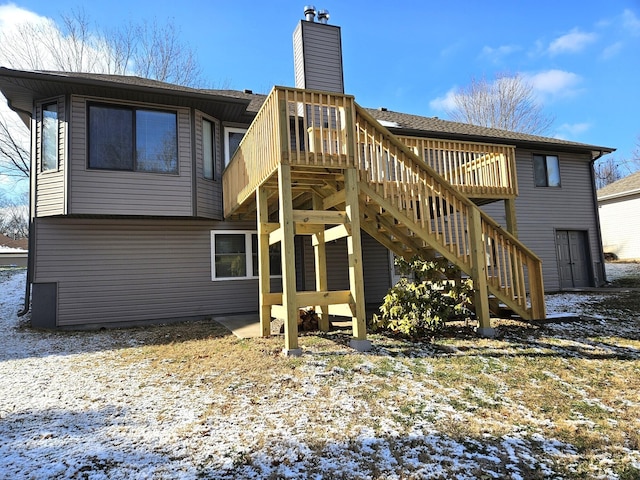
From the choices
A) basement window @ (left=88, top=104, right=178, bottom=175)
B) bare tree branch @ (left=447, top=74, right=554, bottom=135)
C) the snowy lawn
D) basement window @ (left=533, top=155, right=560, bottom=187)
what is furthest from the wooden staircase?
bare tree branch @ (left=447, top=74, right=554, bottom=135)

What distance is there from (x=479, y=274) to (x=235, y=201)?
4.66 metres

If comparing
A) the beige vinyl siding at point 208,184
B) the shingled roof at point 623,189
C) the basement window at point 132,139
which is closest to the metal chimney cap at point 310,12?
the beige vinyl siding at point 208,184

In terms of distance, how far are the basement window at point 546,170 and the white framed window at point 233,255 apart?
939 cm

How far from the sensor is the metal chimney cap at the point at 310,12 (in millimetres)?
11061

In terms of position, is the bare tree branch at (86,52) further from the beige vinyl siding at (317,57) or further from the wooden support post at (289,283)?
the wooden support post at (289,283)

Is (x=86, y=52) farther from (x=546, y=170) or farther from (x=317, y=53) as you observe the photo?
(x=546, y=170)

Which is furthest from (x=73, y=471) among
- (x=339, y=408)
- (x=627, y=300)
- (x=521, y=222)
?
(x=521, y=222)

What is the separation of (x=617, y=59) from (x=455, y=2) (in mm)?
6209

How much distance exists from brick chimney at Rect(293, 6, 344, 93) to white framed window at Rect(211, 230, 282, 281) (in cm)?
432

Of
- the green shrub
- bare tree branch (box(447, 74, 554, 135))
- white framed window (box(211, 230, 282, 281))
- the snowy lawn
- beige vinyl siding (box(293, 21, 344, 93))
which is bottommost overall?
the snowy lawn

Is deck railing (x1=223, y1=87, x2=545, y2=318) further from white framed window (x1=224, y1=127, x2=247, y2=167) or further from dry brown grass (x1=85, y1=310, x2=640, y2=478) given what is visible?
white framed window (x1=224, y1=127, x2=247, y2=167)

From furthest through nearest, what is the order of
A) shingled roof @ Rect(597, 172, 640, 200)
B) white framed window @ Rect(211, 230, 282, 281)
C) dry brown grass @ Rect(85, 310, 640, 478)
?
shingled roof @ Rect(597, 172, 640, 200) → white framed window @ Rect(211, 230, 282, 281) → dry brown grass @ Rect(85, 310, 640, 478)

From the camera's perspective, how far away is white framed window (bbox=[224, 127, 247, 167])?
9.72 metres

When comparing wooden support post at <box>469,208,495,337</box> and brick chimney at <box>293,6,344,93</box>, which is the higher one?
brick chimney at <box>293,6,344,93</box>
